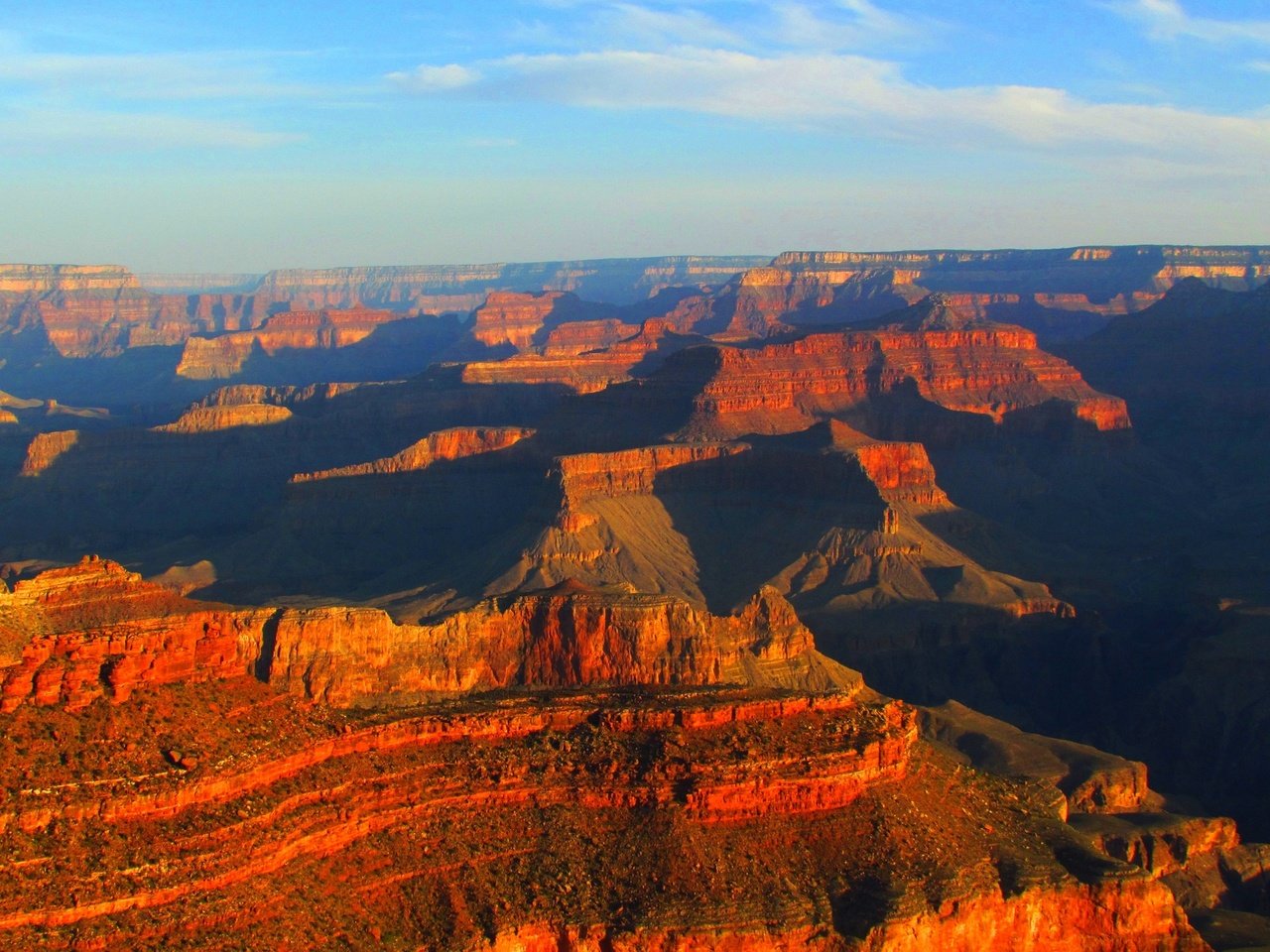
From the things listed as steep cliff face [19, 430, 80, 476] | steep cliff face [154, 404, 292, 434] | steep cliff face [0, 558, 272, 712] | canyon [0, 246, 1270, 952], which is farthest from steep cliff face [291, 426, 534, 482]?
steep cliff face [0, 558, 272, 712]

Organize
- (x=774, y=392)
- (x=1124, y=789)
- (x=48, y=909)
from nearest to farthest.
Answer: (x=48, y=909) → (x=1124, y=789) → (x=774, y=392)

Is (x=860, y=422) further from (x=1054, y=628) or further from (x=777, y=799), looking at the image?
(x=777, y=799)

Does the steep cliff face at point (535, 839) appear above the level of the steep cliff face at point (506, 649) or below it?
above

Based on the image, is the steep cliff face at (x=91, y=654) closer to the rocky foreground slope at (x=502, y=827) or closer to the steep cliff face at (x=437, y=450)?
the rocky foreground slope at (x=502, y=827)

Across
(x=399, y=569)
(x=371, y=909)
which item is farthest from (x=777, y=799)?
(x=399, y=569)

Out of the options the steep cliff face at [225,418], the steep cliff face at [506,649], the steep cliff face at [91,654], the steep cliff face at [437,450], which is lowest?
the steep cliff face at [225,418]

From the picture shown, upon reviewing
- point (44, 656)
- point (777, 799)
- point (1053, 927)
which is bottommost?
point (1053, 927)

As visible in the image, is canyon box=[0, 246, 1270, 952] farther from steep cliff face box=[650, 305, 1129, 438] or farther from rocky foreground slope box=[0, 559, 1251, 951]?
steep cliff face box=[650, 305, 1129, 438]

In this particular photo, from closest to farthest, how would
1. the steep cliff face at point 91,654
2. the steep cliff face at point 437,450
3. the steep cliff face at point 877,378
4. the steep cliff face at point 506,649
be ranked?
the steep cliff face at point 91,654 < the steep cliff face at point 506,649 < the steep cliff face at point 437,450 < the steep cliff face at point 877,378

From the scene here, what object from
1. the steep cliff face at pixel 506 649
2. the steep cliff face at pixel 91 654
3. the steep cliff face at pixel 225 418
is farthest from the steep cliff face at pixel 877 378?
the steep cliff face at pixel 91 654
